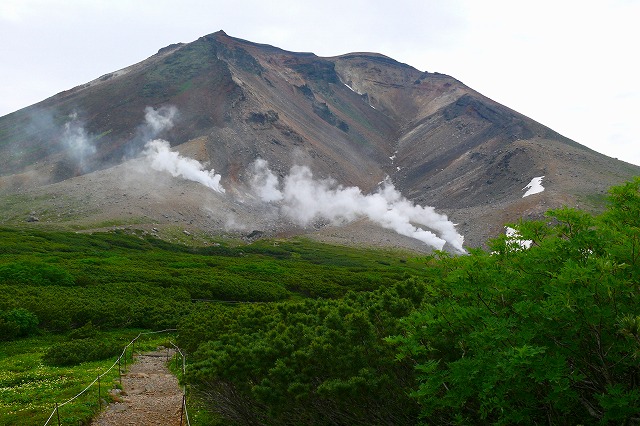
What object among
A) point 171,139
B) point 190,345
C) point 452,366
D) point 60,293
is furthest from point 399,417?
point 171,139

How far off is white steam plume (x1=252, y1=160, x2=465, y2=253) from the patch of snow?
22655 mm

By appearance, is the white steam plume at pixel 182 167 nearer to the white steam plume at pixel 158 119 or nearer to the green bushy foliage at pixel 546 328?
the white steam plume at pixel 158 119

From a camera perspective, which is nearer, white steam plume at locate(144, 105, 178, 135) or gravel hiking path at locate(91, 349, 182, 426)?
gravel hiking path at locate(91, 349, 182, 426)

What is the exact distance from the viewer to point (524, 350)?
22.5ft

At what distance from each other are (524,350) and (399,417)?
5406 mm

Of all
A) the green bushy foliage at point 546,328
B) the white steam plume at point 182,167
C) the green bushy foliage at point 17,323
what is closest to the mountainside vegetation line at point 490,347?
the green bushy foliage at point 546,328

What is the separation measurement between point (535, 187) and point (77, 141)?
130m

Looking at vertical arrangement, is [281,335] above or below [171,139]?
below

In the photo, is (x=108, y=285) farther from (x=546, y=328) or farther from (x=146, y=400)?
(x=546, y=328)

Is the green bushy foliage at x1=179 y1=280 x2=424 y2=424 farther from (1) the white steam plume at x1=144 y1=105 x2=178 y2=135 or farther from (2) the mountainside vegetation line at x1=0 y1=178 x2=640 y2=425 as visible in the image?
(1) the white steam plume at x1=144 y1=105 x2=178 y2=135

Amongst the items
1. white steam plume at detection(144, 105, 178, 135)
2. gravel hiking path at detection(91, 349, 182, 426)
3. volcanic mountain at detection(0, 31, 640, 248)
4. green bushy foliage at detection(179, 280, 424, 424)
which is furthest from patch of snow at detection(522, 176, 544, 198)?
green bushy foliage at detection(179, 280, 424, 424)

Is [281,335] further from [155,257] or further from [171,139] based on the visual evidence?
[171,139]

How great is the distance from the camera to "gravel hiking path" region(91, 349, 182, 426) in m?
17.8

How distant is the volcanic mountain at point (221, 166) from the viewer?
115688 millimetres
